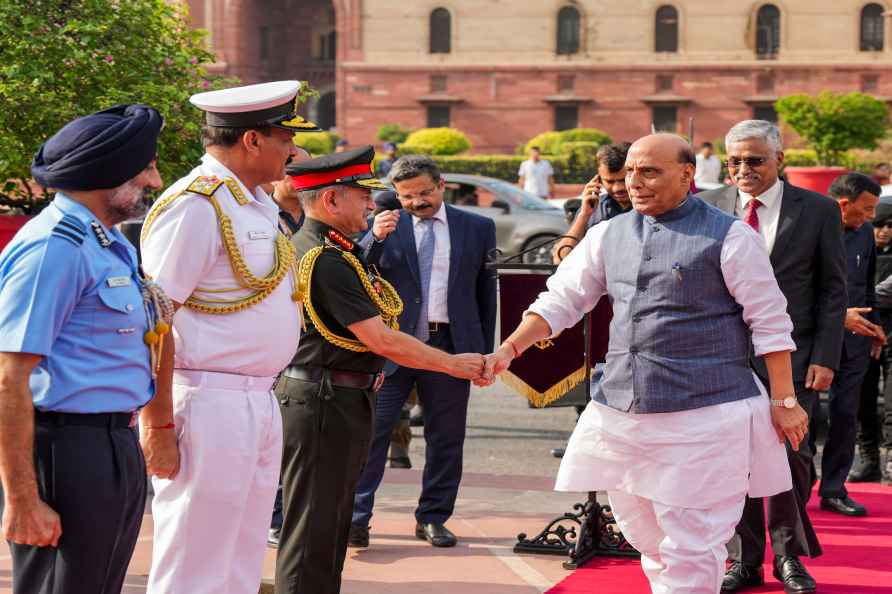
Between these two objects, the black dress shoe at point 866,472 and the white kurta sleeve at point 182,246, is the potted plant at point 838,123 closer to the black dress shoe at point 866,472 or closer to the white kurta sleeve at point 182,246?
the black dress shoe at point 866,472

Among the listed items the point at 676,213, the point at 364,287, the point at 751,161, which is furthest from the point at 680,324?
the point at 751,161

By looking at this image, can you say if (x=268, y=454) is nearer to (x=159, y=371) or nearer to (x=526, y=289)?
(x=159, y=371)

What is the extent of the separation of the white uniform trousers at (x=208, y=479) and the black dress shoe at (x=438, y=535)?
8.58 ft

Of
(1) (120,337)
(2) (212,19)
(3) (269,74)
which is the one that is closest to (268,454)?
(1) (120,337)

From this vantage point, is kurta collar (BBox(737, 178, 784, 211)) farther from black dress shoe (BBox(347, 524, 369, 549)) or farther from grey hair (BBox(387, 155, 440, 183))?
black dress shoe (BBox(347, 524, 369, 549))

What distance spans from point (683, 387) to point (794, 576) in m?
1.63

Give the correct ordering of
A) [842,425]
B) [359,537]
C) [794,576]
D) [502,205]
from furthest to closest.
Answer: [502,205] < [842,425] < [359,537] < [794,576]

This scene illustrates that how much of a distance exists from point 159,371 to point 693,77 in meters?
49.2

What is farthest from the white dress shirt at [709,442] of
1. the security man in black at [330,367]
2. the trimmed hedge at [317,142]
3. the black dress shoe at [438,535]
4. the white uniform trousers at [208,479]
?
the trimmed hedge at [317,142]

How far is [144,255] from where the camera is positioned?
436cm

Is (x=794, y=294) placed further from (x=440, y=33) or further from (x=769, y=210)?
(x=440, y=33)

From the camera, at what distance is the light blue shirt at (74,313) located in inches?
138

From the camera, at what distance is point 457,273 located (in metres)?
7.29

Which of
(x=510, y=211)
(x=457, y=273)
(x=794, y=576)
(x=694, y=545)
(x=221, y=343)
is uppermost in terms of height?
(x=221, y=343)
